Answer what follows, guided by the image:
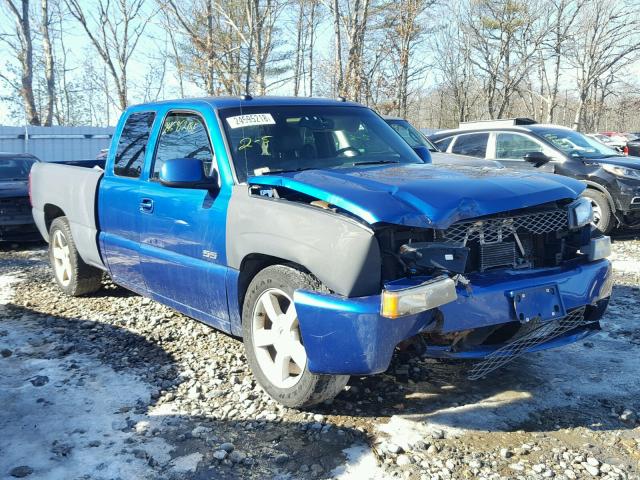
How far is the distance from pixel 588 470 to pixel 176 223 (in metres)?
2.84

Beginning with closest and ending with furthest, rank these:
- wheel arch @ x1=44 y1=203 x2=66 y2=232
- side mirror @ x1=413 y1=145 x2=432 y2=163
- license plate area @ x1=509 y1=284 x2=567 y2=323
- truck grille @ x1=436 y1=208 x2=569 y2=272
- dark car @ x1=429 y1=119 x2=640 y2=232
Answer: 1. license plate area @ x1=509 y1=284 x2=567 y2=323
2. truck grille @ x1=436 y1=208 x2=569 y2=272
3. side mirror @ x1=413 y1=145 x2=432 y2=163
4. wheel arch @ x1=44 y1=203 x2=66 y2=232
5. dark car @ x1=429 y1=119 x2=640 y2=232

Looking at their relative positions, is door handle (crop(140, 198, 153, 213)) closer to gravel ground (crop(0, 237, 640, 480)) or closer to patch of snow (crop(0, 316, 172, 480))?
gravel ground (crop(0, 237, 640, 480))

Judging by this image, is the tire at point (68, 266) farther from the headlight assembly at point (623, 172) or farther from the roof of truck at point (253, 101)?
the headlight assembly at point (623, 172)

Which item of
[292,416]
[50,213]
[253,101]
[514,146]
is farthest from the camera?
[514,146]

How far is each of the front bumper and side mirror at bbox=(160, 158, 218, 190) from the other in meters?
1.17

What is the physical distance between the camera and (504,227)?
3.31 metres

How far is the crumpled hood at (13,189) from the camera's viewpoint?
8812mm

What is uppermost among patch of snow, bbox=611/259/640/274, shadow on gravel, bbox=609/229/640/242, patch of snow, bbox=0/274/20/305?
shadow on gravel, bbox=609/229/640/242

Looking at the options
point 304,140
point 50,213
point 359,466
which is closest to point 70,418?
point 359,466

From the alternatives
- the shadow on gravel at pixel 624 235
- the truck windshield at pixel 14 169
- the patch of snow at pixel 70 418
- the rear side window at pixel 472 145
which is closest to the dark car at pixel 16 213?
the truck windshield at pixel 14 169

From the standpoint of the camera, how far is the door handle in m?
4.41

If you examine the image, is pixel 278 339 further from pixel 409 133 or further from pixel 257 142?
pixel 409 133

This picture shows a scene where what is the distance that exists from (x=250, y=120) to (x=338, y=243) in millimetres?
1562

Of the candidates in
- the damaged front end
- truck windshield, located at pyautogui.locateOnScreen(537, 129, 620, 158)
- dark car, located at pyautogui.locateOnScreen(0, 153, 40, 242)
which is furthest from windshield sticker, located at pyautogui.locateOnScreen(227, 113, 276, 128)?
truck windshield, located at pyautogui.locateOnScreen(537, 129, 620, 158)
